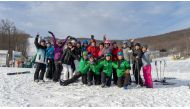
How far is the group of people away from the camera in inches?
429

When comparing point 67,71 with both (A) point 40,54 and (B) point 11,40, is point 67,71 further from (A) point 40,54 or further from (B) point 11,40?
(B) point 11,40

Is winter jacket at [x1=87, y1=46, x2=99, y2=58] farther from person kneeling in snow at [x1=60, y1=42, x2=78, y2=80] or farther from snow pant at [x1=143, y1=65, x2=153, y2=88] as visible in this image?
snow pant at [x1=143, y1=65, x2=153, y2=88]

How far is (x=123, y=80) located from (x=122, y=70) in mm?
386

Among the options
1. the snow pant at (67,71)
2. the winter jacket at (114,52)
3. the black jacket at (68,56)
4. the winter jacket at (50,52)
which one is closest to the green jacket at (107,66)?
the winter jacket at (114,52)

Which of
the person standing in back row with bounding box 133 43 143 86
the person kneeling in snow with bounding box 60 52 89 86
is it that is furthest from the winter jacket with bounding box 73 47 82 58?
the person standing in back row with bounding box 133 43 143 86

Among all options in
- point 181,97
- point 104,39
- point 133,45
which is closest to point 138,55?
point 133,45

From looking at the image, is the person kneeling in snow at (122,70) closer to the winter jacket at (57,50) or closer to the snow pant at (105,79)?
the snow pant at (105,79)

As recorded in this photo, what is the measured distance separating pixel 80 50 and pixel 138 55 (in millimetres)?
2412

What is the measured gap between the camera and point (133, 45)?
11539mm

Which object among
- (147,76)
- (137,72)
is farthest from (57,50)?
(147,76)

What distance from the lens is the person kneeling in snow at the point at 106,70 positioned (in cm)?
1077

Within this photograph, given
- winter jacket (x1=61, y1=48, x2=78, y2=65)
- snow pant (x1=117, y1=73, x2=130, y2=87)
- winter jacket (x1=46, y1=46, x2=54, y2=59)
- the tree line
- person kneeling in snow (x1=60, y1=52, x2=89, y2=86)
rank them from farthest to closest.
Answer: the tree line, winter jacket (x1=46, y1=46, x2=54, y2=59), winter jacket (x1=61, y1=48, x2=78, y2=65), person kneeling in snow (x1=60, y1=52, x2=89, y2=86), snow pant (x1=117, y1=73, x2=130, y2=87)

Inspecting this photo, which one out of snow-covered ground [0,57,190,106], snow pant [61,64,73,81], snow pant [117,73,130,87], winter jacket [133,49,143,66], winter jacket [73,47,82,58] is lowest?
snow-covered ground [0,57,190,106]

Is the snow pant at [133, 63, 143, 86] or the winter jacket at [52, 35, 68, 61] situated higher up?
the winter jacket at [52, 35, 68, 61]
